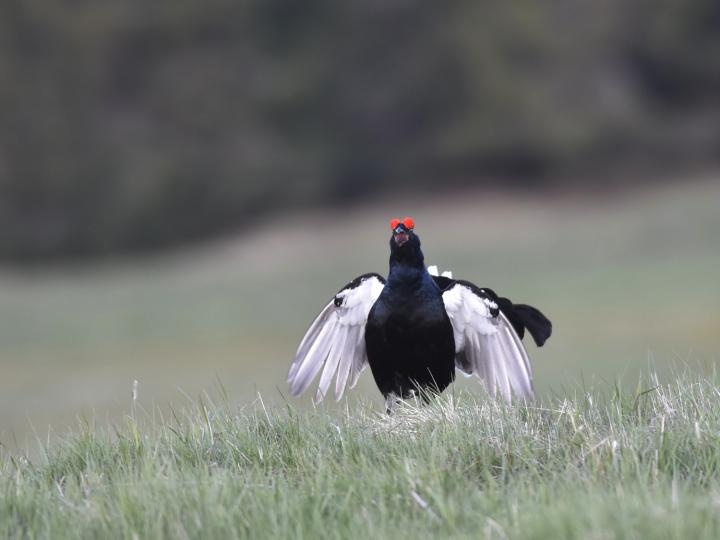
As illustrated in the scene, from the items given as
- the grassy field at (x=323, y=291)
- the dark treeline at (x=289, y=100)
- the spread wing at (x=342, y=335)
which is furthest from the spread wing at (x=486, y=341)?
the dark treeline at (x=289, y=100)

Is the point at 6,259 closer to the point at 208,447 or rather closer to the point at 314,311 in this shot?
the point at 314,311

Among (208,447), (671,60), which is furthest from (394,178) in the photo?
(208,447)

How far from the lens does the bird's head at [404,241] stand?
7.39m

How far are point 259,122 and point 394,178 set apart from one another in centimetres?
440

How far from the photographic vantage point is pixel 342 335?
7707 mm

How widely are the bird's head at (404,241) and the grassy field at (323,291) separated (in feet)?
25.4

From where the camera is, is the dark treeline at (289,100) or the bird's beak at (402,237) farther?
the dark treeline at (289,100)

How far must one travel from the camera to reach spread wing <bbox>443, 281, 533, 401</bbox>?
23.7ft

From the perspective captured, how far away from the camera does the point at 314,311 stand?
27297 millimetres

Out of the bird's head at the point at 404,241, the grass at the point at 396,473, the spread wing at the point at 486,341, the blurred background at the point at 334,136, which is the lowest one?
the grass at the point at 396,473

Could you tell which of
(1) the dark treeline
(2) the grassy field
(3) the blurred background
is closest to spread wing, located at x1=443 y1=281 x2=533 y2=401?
(2) the grassy field

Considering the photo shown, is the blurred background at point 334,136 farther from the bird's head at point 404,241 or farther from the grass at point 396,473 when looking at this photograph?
the grass at point 396,473

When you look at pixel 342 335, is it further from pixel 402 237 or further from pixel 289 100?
pixel 289 100

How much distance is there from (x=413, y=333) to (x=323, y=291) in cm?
2256
